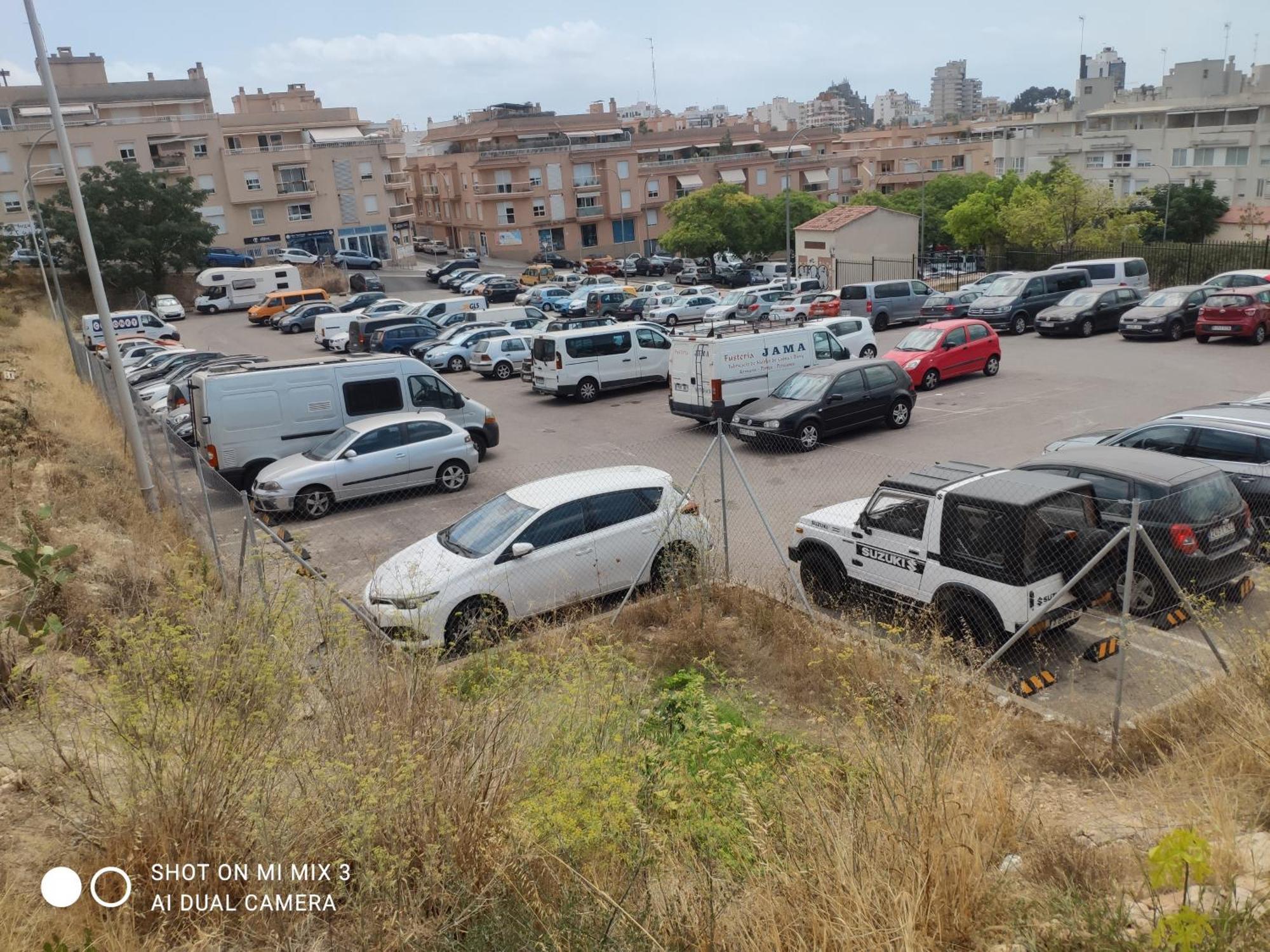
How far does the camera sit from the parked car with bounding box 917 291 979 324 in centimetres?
3144

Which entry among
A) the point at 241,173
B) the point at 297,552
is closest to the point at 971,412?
the point at 297,552

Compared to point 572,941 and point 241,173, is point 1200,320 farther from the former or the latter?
point 241,173

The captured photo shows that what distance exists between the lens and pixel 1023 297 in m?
29.4

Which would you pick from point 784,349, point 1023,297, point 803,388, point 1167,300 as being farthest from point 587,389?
point 1167,300

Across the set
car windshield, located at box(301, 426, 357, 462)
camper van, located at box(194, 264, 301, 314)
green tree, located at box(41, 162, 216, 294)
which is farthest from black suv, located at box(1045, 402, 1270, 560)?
green tree, located at box(41, 162, 216, 294)

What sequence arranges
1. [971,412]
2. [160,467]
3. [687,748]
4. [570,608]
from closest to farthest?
[687,748] < [570,608] < [160,467] < [971,412]

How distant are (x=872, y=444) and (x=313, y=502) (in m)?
9.61

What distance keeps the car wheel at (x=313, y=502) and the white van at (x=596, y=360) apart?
8.90 m

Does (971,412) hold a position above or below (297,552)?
below

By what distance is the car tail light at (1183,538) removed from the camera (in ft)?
28.2

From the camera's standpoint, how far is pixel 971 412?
19109 mm

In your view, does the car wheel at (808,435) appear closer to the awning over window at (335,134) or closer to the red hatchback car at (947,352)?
the red hatchback car at (947,352)

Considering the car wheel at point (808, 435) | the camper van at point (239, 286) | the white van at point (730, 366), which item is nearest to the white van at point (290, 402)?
the white van at point (730, 366)

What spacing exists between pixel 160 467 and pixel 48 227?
138 ft
